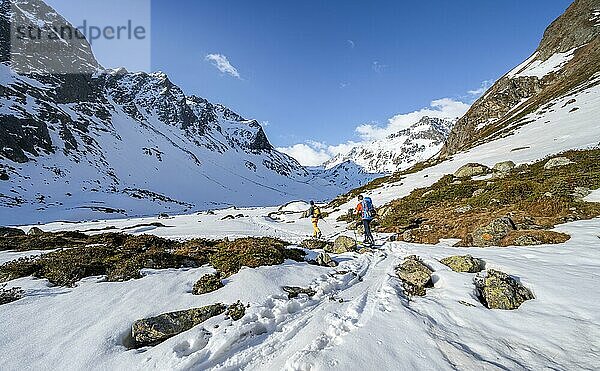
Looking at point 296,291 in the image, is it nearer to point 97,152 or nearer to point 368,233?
point 368,233

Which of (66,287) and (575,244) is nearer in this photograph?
(66,287)

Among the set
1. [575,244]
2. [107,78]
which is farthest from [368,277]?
[107,78]

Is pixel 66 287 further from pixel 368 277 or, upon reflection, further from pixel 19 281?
pixel 368 277

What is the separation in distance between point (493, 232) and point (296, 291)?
10821mm

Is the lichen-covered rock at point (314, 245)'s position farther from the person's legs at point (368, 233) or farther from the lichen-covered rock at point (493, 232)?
the lichen-covered rock at point (493, 232)

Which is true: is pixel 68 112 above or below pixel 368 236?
above

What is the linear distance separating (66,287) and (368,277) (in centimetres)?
944

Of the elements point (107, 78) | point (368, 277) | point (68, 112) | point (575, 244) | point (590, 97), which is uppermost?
point (107, 78)

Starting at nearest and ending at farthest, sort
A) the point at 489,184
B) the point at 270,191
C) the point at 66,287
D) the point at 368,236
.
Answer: the point at 66,287 < the point at 368,236 < the point at 489,184 < the point at 270,191

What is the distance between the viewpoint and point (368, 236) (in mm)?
16266

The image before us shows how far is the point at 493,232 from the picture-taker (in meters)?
13.4

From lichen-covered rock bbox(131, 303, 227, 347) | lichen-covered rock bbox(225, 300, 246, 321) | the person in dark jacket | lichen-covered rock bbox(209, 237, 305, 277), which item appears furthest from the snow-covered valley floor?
the person in dark jacket

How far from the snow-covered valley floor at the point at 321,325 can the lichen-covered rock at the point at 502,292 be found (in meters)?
0.21

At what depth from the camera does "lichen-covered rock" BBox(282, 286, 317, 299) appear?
313 inches
